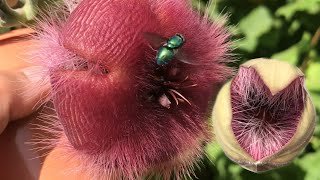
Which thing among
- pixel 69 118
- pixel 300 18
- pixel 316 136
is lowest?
pixel 316 136

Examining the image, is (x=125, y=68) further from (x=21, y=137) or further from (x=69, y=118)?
(x=21, y=137)

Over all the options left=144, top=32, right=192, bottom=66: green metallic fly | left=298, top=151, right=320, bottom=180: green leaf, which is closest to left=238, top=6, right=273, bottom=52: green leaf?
left=298, top=151, right=320, bottom=180: green leaf

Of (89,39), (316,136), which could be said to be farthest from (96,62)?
(316,136)

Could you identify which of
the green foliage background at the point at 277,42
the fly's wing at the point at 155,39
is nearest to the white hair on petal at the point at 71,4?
the fly's wing at the point at 155,39

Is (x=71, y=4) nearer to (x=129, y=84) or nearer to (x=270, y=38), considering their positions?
(x=129, y=84)

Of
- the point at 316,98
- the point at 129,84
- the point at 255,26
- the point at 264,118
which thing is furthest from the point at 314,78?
the point at 129,84

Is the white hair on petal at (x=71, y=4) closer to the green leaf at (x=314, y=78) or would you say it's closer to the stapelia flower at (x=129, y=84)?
the stapelia flower at (x=129, y=84)
